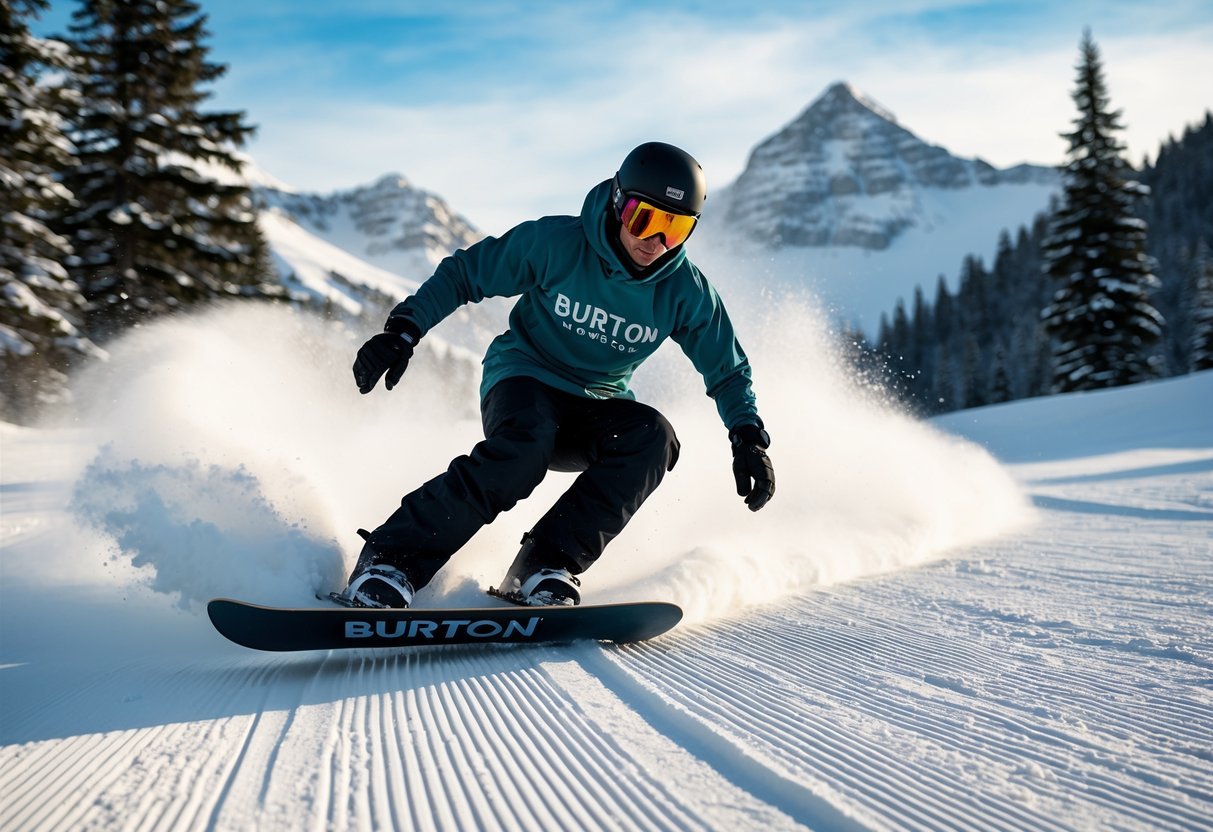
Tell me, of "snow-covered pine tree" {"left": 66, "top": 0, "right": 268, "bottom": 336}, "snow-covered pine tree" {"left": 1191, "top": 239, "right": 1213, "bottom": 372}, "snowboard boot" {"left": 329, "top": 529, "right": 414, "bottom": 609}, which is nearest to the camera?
"snowboard boot" {"left": 329, "top": 529, "right": 414, "bottom": 609}

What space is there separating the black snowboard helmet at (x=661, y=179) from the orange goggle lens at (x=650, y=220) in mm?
22

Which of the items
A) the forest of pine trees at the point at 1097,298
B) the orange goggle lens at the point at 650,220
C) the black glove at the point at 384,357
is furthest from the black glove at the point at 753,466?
Result: the forest of pine trees at the point at 1097,298

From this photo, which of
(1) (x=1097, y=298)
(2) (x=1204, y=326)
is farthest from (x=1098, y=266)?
(2) (x=1204, y=326)

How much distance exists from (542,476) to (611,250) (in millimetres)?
945

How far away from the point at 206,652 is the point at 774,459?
11.3 feet

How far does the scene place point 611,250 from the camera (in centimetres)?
299

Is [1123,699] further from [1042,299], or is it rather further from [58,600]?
[1042,299]

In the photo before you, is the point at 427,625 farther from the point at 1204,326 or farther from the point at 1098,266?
the point at 1204,326

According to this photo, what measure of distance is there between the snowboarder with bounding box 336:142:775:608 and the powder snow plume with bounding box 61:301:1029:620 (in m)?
0.30

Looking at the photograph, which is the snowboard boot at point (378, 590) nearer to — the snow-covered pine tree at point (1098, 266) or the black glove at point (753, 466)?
the black glove at point (753, 466)

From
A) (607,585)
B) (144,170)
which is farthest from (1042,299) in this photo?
(607,585)

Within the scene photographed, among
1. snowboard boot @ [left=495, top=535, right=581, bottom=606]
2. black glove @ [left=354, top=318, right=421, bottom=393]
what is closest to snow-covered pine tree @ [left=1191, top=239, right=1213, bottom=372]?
snowboard boot @ [left=495, top=535, right=581, bottom=606]

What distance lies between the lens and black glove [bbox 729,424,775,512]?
9.73 ft

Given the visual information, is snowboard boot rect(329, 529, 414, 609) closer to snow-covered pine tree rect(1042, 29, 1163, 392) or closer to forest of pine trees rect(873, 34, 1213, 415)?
forest of pine trees rect(873, 34, 1213, 415)
